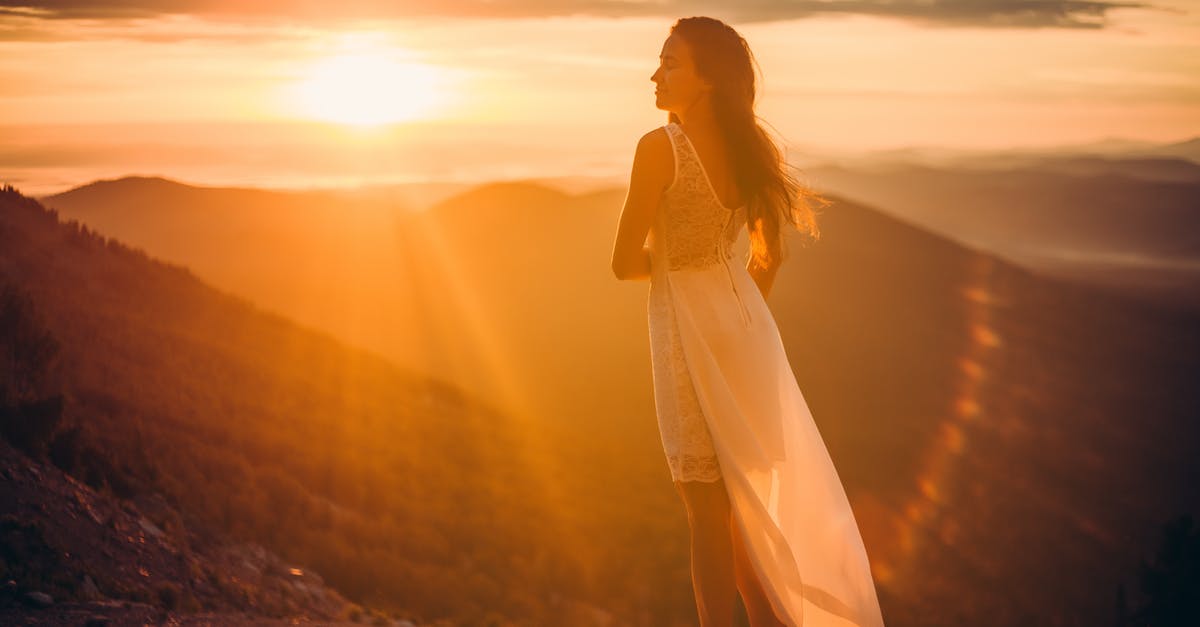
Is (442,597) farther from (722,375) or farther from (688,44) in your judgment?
(688,44)

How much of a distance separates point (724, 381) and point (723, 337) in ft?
0.54

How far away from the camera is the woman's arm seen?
352 centimetres

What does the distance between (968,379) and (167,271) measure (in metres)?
67.8

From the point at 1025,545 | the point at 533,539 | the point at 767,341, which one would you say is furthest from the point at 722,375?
the point at 1025,545

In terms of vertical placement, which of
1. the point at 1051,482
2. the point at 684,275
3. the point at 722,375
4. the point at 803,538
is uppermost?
the point at 684,275

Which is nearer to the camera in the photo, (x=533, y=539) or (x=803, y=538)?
(x=803, y=538)

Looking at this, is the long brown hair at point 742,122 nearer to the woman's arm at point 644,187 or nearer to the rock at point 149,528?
the woman's arm at point 644,187

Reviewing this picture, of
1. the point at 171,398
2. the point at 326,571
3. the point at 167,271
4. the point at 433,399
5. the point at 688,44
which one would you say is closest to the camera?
the point at 688,44

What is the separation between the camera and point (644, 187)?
3.53m

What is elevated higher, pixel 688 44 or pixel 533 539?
pixel 688 44

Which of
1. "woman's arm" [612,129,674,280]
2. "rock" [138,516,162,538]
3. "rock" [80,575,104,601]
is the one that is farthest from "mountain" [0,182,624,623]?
"woman's arm" [612,129,674,280]

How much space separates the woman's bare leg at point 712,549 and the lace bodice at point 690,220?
0.85 m

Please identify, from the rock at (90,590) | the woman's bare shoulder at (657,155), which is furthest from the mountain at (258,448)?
the woman's bare shoulder at (657,155)

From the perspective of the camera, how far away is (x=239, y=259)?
48.6 metres
